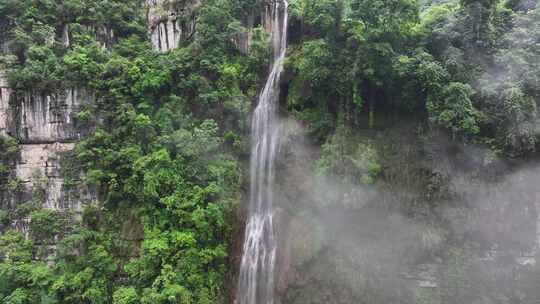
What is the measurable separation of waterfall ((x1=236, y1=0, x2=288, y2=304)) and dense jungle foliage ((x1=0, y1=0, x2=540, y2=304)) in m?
0.41

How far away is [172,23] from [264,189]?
25.2ft

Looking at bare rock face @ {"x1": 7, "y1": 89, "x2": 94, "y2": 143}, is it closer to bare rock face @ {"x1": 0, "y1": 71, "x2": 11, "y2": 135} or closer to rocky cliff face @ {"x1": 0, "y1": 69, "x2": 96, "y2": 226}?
rocky cliff face @ {"x1": 0, "y1": 69, "x2": 96, "y2": 226}

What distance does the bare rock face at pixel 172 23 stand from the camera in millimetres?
15125

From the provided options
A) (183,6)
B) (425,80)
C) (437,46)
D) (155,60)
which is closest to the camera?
(425,80)

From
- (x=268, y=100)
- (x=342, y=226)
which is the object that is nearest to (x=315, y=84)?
(x=268, y=100)

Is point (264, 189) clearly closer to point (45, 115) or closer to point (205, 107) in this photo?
point (205, 107)

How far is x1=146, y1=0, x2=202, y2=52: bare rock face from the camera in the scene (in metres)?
15.1

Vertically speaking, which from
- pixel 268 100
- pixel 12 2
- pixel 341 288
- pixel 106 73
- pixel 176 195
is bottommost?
pixel 341 288

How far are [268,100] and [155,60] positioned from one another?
444 cm

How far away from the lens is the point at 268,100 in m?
13.8

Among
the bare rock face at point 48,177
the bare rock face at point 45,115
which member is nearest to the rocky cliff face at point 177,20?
the bare rock face at point 45,115

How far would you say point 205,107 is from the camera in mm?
13305

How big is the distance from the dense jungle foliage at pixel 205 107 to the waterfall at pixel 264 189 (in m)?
0.41

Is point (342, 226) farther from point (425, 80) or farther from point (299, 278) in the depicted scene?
point (425, 80)
